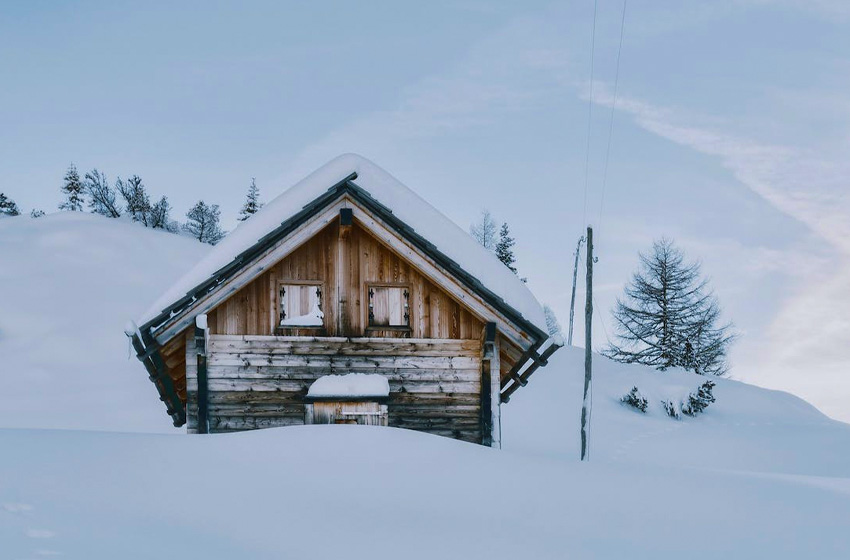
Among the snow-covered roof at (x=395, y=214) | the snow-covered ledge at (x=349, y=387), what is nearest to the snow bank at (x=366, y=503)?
Result: the snow-covered ledge at (x=349, y=387)

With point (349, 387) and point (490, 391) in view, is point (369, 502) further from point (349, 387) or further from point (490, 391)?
point (490, 391)

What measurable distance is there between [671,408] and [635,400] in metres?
1.38

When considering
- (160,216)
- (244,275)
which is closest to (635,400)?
(244,275)

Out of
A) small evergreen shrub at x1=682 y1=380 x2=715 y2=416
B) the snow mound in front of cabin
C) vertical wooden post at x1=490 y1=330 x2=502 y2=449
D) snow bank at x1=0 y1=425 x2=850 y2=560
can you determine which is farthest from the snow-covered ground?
small evergreen shrub at x1=682 y1=380 x2=715 y2=416

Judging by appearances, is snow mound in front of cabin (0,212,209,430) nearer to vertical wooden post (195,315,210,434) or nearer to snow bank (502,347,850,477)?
vertical wooden post (195,315,210,434)

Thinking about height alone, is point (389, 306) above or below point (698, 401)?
above

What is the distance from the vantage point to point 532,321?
9.63 meters

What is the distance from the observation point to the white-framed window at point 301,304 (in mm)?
9875

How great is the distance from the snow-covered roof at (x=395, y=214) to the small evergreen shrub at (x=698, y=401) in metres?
16.8

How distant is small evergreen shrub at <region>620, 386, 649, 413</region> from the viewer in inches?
954

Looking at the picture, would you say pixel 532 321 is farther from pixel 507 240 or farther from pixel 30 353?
pixel 507 240

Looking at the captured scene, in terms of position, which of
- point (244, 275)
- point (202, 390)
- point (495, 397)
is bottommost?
point (495, 397)

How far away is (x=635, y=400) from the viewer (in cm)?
2439

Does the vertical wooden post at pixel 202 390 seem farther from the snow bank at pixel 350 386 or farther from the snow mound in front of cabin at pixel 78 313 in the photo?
the snow mound in front of cabin at pixel 78 313
